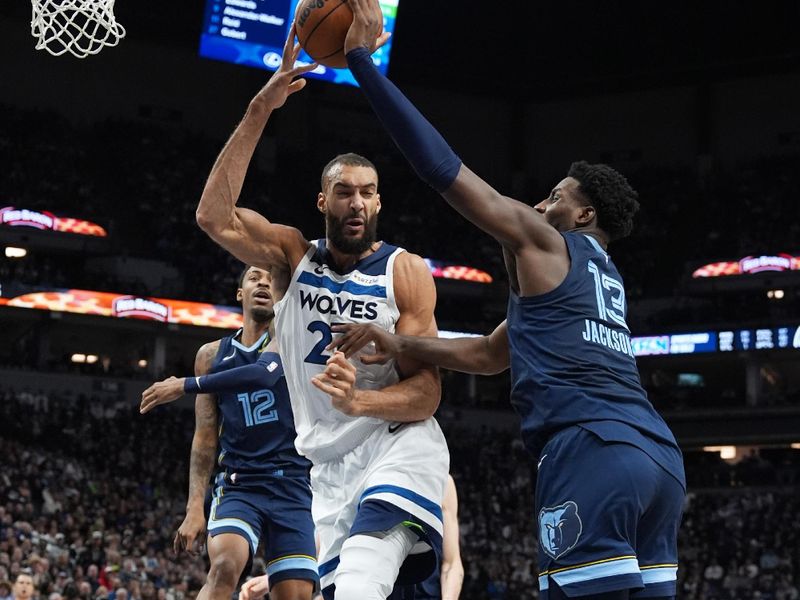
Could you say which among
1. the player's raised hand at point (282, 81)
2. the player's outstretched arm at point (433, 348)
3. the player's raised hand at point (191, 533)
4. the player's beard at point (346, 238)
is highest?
the player's raised hand at point (282, 81)

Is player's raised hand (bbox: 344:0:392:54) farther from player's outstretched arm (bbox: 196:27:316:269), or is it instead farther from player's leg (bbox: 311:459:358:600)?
player's leg (bbox: 311:459:358:600)

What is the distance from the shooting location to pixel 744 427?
1292 inches

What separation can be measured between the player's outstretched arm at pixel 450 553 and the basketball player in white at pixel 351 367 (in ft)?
4.75

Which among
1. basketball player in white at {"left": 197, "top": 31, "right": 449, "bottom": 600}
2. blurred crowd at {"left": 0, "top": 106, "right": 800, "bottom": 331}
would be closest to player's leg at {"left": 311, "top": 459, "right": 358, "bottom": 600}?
basketball player in white at {"left": 197, "top": 31, "right": 449, "bottom": 600}

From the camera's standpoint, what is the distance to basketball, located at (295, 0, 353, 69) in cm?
505

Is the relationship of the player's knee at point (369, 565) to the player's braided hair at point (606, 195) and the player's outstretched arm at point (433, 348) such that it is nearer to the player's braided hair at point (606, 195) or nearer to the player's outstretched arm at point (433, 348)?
the player's outstretched arm at point (433, 348)

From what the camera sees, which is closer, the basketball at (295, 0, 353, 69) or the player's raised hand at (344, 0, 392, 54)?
the player's raised hand at (344, 0, 392, 54)

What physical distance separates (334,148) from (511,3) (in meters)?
7.54

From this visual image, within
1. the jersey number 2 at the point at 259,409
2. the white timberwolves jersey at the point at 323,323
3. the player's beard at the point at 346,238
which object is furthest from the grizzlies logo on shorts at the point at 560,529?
the jersey number 2 at the point at 259,409

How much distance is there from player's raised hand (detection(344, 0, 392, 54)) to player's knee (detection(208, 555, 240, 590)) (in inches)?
132

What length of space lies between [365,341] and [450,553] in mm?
2354

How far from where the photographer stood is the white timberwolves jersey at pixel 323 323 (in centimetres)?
539

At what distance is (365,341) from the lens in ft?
16.5

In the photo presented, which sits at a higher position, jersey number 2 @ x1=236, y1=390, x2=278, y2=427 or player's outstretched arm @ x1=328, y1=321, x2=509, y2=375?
player's outstretched arm @ x1=328, y1=321, x2=509, y2=375
